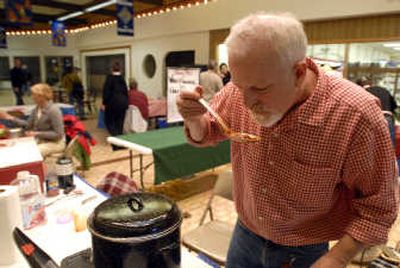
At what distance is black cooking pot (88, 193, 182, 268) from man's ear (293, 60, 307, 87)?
0.47 m

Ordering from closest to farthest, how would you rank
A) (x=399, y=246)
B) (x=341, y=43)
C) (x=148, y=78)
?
(x=399, y=246) → (x=341, y=43) → (x=148, y=78)

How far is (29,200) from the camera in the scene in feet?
3.99

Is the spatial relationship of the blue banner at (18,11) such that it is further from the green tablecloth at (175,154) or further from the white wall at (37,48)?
the white wall at (37,48)

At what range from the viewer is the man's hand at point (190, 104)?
3.31ft

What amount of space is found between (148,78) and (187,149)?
7.09m

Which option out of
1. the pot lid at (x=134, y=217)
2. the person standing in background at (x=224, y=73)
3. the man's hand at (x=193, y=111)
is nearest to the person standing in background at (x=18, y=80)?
the person standing in background at (x=224, y=73)

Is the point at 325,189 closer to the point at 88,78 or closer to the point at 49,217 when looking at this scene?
the point at 49,217

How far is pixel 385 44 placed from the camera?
5.28 meters

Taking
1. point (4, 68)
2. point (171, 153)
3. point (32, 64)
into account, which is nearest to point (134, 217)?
point (171, 153)

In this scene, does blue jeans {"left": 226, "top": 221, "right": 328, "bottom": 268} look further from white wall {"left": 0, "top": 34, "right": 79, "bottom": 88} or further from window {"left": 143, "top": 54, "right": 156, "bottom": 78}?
white wall {"left": 0, "top": 34, "right": 79, "bottom": 88}

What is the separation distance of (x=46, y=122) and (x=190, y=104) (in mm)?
3187

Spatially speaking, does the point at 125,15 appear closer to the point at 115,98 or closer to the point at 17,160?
the point at 115,98

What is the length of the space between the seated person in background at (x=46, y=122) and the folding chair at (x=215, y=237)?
242cm

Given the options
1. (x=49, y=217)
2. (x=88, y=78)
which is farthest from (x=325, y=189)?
(x=88, y=78)
